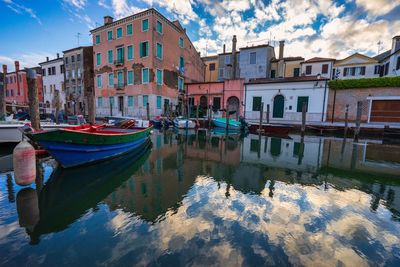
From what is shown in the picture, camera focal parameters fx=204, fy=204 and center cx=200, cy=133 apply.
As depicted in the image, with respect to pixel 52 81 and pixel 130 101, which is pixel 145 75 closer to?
pixel 130 101

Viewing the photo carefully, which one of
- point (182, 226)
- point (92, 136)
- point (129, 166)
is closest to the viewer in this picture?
point (182, 226)

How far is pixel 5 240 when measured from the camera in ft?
10.1

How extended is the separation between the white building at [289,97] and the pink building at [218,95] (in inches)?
40.7

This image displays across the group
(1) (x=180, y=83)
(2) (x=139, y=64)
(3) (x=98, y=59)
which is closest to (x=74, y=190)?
(2) (x=139, y=64)

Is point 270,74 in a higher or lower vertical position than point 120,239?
higher

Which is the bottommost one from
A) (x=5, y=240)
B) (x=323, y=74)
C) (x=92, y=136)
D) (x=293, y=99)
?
(x=5, y=240)

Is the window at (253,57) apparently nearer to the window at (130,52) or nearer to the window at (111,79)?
the window at (130,52)

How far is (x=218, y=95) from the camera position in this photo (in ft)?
81.4

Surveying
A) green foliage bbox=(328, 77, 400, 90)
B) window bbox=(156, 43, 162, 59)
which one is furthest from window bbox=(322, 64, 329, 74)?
window bbox=(156, 43, 162, 59)

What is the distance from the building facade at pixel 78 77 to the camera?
29781 mm

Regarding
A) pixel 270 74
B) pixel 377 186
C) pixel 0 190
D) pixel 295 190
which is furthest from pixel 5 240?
pixel 270 74

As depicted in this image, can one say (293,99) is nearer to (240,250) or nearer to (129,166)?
(129,166)

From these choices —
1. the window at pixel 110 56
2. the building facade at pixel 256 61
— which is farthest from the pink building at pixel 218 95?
the window at pixel 110 56

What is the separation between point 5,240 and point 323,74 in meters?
32.3
